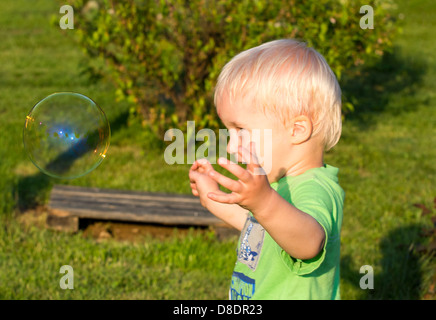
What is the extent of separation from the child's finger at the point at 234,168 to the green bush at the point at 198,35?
395cm

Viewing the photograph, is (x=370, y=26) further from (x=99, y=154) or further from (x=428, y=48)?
(x=428, y=48)

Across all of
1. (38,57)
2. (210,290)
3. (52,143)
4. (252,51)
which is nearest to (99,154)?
(52,143)

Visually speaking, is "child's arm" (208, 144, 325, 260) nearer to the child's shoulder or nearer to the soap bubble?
the child's shoulder

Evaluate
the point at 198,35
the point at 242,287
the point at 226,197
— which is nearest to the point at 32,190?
the point at 198,35

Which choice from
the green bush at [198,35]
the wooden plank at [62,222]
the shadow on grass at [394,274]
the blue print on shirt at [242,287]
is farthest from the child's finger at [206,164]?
the green bush at [198,35]

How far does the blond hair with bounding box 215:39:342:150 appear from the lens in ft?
5.96

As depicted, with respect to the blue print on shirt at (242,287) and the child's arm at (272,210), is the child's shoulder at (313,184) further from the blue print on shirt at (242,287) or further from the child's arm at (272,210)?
the blue print on shirt at (242,287)

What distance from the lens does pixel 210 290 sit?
143 inches

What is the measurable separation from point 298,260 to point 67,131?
4.71ft

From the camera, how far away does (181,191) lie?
5121mm

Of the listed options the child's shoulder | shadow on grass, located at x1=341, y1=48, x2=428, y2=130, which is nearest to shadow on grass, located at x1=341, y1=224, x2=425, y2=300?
the child's shoulder

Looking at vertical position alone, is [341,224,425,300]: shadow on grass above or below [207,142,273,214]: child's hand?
below

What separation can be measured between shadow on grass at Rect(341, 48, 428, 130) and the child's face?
5711 mm

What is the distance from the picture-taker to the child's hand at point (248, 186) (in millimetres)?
1483
